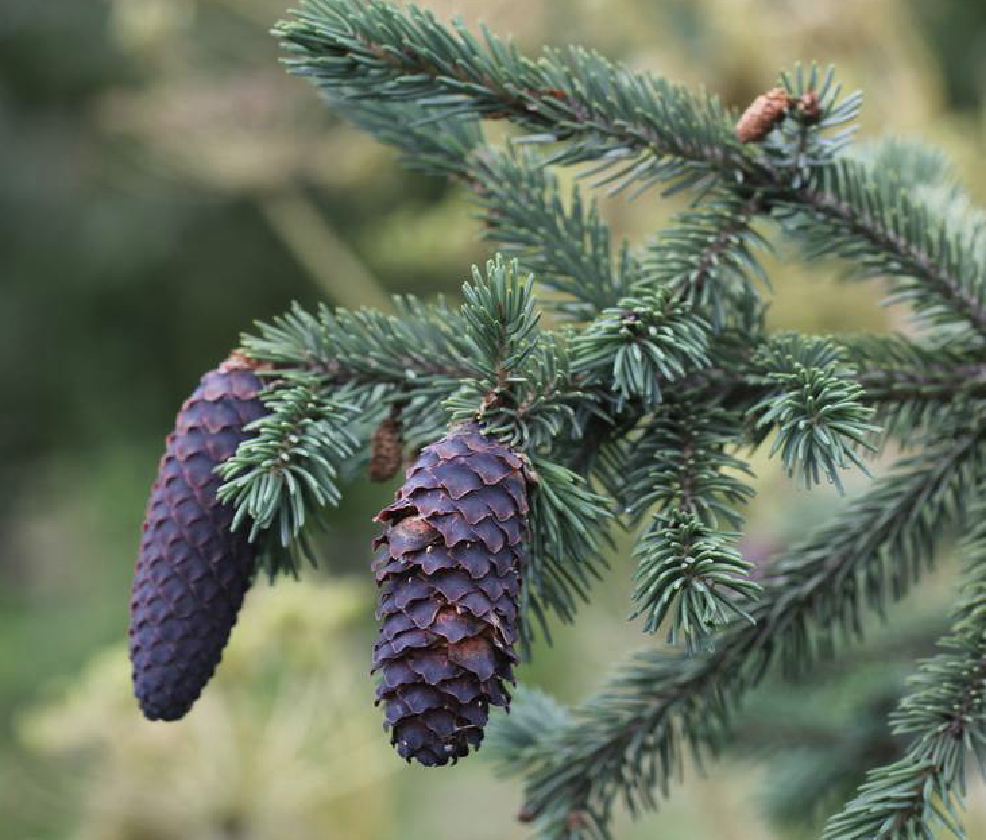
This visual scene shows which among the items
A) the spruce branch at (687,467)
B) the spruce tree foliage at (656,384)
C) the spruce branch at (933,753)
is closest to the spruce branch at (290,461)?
the spruce tree foliage at (656,384)

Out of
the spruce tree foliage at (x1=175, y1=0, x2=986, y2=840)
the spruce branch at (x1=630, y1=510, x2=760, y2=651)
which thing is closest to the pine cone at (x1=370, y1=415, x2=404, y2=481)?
the spruce tree foliage at (x1=175, y1=0, x2=986, y2=840)

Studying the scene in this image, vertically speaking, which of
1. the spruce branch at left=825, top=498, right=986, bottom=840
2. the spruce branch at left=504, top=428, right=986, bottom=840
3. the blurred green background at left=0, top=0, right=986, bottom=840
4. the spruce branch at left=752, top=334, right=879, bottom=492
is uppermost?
the blurred green background at left=0, top=0, right=986, bottom=840

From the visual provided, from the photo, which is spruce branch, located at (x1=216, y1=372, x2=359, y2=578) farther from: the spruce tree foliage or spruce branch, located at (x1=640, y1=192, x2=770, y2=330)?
spruce branch, located at (x1=640, y1=192, x2=770, y2=330)

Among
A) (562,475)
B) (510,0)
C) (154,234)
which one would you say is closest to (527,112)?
(562,475)

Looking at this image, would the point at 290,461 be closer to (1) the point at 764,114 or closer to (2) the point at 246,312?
(1) the point at 764,114

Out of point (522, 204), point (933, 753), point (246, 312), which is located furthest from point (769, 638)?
point (246, 312)

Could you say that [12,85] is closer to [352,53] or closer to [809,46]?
[809,46]

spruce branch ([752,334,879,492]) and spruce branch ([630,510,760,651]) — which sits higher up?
spruce branch ([752,334,879,492])
